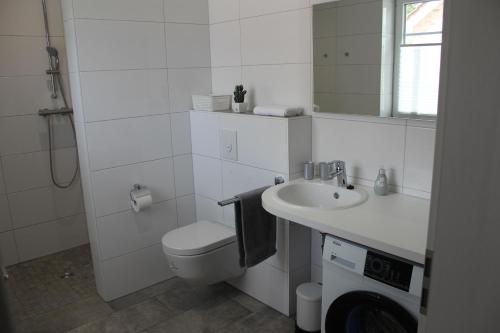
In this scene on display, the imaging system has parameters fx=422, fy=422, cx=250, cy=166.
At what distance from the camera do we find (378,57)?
6.78 ft

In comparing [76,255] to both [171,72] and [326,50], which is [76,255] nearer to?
[171,72]

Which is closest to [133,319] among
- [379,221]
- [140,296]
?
[140,296]

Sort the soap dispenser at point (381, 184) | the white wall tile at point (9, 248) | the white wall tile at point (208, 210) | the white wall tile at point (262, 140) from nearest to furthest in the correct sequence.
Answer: the soap dispenser at point (381, 184)
the white wall tile at point (262, 140)
the white wall tile at point (208, 210)
the white wall tile at point (9, 248)

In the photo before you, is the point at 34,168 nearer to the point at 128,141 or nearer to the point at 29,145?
the point at 29,145

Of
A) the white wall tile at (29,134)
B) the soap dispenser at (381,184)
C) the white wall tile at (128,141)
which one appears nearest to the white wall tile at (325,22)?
the soap dispenser at (381,184)

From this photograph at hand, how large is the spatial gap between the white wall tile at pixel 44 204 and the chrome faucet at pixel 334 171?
2.27m

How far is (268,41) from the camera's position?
259 centimetres

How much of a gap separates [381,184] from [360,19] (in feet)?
2.72

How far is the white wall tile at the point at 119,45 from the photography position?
2512 millimetres

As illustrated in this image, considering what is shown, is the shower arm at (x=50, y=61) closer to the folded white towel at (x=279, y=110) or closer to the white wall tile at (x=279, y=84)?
the white wall tile at (x=279, y=84)

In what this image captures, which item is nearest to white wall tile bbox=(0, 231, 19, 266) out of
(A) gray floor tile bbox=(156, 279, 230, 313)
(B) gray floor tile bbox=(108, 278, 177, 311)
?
(B) gray floor tile bbox=(108, 278, 177, 311)

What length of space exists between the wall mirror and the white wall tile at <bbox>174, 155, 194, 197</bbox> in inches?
44.5

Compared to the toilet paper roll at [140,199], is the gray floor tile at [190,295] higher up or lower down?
lower down

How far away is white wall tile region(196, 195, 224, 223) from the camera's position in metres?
2.98
